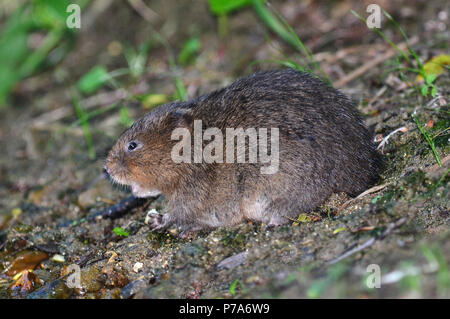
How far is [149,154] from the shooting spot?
453cm

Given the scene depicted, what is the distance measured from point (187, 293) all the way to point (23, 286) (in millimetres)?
1538

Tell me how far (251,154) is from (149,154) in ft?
3.29

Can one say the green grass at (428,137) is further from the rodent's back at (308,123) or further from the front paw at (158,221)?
the front paw at (158,221)

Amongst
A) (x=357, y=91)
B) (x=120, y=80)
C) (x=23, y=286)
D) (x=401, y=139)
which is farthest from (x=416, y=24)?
(x=23, y=286)

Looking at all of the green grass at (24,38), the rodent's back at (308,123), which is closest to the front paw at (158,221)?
the rodent's back at (308,123)

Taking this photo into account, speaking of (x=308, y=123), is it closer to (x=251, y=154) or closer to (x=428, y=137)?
(x=251, y=154)

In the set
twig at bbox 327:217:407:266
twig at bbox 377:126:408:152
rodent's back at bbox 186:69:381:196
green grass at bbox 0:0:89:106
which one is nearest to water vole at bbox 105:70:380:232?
rodent's back at bbox 186:69:381:196

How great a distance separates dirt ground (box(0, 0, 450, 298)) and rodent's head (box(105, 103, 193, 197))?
1.52 ft

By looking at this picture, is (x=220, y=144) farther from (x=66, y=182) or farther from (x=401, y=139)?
(x=66, y=182)

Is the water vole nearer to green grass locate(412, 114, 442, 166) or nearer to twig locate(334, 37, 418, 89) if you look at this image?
green grass locate(412, 114, 442, 166)

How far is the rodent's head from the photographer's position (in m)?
4.49

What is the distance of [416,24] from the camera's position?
21.9 feet

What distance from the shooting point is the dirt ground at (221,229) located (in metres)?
3.33

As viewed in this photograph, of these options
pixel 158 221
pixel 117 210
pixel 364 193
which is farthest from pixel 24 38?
pixel 364 193
